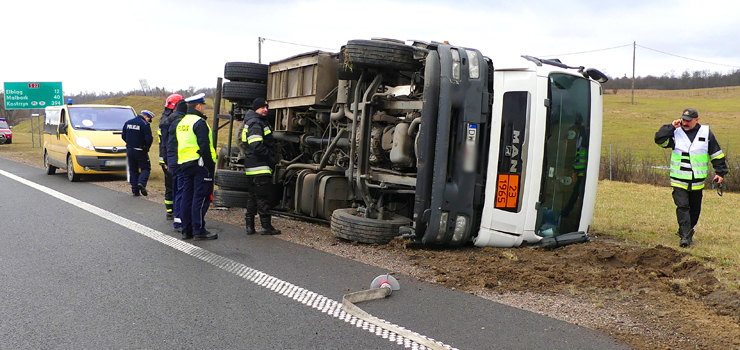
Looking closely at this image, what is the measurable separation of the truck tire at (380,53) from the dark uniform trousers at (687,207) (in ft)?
12.1

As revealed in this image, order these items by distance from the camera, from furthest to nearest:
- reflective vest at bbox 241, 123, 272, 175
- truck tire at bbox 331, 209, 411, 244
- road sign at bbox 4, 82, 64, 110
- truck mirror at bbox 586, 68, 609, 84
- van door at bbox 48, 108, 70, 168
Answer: road sign at bbox 4, 82, 64, 110 < van door at bbox 48, 108, 70, 168 < reflective vest at bbox 241, 123, 272, 175 < truck tire at bbox 331, 209, 411, 244 < truck mirror at bbox 586, 68, 609, 84

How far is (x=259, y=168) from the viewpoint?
764cm

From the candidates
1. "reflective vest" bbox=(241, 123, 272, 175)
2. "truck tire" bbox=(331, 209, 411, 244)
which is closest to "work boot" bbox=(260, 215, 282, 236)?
"reflective vest" bbox=(241, 123, 272, 175)

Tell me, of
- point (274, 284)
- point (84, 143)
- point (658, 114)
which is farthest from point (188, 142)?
point (658, 114)

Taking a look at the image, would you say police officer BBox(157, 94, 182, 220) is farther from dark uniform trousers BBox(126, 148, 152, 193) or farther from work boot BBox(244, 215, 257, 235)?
dark uniform trousers BBox(126, 148, 152, 193)

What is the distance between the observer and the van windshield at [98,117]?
1489 cm

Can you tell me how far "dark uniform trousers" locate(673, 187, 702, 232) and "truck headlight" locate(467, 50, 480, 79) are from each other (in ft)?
10.1

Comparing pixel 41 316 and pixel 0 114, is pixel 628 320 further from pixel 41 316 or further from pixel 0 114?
pixel 0 114

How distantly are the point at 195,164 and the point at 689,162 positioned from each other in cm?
589

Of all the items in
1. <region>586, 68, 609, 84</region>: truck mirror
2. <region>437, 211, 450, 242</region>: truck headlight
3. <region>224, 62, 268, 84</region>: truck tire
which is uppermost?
<region>224, 62, 268, 84</region>: truck tire

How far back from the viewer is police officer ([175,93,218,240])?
23.8 feet

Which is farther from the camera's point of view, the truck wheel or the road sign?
the road sign

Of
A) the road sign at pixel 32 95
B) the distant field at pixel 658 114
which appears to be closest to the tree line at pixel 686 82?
the distant field at pixel 658 114

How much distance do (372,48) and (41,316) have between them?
13.8 feet
